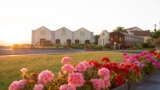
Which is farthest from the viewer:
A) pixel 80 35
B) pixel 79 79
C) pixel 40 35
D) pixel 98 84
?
pixel 80 35

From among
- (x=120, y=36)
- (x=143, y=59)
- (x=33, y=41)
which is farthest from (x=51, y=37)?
(x=143, y=59)

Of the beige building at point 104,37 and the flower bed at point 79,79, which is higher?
the beige building at point 104,37

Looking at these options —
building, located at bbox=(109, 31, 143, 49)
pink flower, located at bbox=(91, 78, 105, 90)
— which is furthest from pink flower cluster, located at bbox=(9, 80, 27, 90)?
building, located at bbox=(109, 31, 143, 49)

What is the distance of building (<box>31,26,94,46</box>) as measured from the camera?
59375 millimetres

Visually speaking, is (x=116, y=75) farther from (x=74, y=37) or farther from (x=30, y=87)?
(x=74, y=37)

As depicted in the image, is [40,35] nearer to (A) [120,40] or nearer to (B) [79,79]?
(A) [120,40]

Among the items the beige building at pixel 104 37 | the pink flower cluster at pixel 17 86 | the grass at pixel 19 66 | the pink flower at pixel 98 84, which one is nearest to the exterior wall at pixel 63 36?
the beige building at pixel 104 37

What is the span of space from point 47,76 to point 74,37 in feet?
193

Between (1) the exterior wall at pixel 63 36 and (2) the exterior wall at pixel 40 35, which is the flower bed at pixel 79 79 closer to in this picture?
(2) the exterior wall at pixel 40 35

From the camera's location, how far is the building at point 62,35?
59.4m

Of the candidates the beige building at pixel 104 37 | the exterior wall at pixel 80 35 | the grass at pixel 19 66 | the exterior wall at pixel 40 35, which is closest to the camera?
the grass at pixel 19 66

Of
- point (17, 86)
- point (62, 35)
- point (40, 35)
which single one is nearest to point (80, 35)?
point (62, 35)

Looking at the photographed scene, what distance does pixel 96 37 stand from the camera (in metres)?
72.4

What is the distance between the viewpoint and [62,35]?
61.1m
